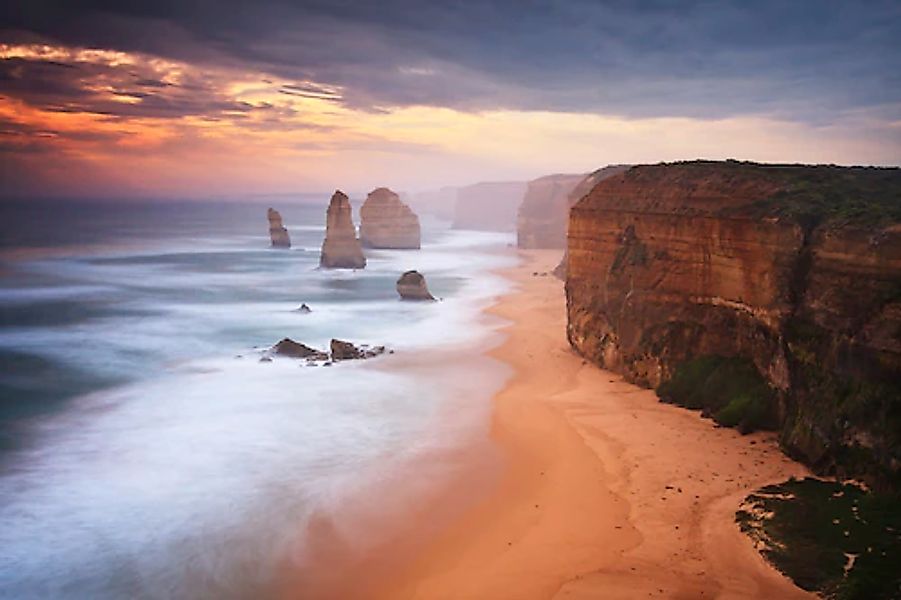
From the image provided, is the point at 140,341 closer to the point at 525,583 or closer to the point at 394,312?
the point at 394,312

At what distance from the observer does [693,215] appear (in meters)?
20.9

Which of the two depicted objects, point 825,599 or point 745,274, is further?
point 745,274

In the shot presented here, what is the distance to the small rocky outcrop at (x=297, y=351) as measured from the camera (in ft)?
95.8

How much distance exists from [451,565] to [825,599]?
5861mm

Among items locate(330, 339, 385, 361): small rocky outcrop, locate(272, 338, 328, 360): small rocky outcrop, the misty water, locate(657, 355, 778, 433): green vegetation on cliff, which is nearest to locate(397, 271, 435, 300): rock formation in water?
the misty water

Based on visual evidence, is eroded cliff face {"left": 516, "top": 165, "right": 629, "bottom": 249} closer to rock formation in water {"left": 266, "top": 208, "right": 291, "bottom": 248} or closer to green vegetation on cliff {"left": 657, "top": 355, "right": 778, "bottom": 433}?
rock formation in water {"left": 266, "top": 208, "right": 291, "bottom": 248}

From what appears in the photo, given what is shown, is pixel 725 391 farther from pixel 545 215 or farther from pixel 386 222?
pixel 386 222

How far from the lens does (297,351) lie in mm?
29594

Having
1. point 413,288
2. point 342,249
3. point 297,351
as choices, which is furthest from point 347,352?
point 342,249

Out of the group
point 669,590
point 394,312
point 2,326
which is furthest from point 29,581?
point 2,326

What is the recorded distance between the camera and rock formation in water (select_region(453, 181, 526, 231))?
168 metres

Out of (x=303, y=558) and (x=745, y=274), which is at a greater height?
(x=745, y=274)

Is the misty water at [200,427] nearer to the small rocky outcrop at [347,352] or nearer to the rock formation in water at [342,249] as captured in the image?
the small rocky outcrop at [347,352]

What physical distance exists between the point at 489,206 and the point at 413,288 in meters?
128
